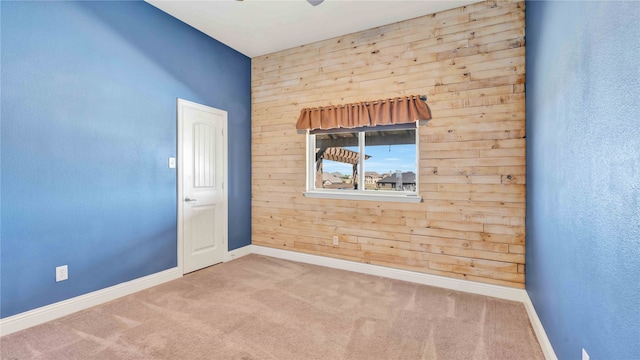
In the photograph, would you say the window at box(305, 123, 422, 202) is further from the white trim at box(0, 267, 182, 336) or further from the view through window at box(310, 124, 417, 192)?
the white trim at box(0, 267, 182, 336)

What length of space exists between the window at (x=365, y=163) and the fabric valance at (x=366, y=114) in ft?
0.42

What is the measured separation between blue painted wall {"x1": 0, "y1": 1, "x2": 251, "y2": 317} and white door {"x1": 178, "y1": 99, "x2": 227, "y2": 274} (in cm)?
14

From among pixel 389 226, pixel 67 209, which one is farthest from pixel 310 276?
pixel 67 209

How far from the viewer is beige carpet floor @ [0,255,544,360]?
1.94 meters

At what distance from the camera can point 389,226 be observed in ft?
11.1

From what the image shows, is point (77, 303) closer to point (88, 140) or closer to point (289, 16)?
point (88, 140)

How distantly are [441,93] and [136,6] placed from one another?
3.35 meters

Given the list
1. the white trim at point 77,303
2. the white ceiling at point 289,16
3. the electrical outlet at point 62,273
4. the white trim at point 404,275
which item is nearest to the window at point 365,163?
the white trim at point 404,275

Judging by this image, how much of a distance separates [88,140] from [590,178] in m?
3.62

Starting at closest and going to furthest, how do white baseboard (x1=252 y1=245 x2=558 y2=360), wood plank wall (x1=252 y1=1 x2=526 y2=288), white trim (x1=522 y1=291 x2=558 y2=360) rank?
1. white trim (x1=522 y1=291 x2=558 y2=360)
2. white baseboard (x1=252 y1=245 x2=558 y2=360)
3. wood plank wall (x1=252 y1=1 x2=526 y2=288)

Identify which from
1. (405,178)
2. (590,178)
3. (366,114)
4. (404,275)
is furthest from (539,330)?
(366,114)

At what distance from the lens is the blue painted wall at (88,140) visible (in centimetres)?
220

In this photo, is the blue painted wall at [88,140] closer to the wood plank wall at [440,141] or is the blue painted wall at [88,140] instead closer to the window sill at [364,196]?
the wood plank wall at [440,141]

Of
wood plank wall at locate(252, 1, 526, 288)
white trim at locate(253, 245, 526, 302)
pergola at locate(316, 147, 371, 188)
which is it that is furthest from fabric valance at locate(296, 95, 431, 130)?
white trim at locate(253, 245, 526, 302)
